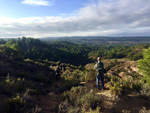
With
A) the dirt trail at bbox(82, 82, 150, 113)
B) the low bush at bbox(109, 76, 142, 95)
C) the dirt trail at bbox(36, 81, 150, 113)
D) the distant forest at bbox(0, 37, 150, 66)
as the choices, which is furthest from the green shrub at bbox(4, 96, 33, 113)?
the distant forest at bbox(0, 37, 150, 66)

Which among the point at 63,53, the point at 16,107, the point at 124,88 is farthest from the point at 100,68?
the point at 63,53

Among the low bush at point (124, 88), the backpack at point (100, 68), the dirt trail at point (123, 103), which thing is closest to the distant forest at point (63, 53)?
the backpack at point (100, 68)

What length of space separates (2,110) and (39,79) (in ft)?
14.9

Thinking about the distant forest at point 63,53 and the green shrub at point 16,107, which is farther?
the distant forest at point 63,53

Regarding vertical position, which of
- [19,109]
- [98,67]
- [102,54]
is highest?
[98,67]

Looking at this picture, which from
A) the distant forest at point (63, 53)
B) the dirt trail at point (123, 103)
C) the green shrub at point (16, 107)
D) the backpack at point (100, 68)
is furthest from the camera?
the distant forest at point (63, 53)

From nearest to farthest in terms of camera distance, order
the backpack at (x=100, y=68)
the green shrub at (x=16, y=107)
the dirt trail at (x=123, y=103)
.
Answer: the green shrub at (x=16, y=107), the dirt trail at (x=123, y=103), the backpack at (x=100, y=68)

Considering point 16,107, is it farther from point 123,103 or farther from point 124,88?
point 124,88

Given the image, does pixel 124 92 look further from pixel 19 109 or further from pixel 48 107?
pixel 19 109

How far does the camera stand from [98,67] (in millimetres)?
5426

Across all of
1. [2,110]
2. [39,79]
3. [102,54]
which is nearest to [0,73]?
[39,79]

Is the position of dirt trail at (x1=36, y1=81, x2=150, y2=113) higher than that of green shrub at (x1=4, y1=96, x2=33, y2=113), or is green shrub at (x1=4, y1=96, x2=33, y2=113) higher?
green shrub at (x1=4, y1=96, x2=33, y2=113)

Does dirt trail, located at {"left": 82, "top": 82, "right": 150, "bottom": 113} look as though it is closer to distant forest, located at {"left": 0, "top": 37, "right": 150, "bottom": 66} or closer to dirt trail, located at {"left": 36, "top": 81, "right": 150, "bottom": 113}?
dirt trail, located at {"left": 36, "top": 81, "right": 150, "bottom": 113}

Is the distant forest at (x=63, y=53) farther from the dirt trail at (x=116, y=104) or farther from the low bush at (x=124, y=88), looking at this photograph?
the low bush at (x=124, y=88)
